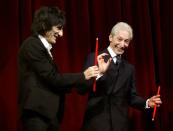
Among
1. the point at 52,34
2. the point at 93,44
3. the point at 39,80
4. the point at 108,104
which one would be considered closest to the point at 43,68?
the point at 39,80

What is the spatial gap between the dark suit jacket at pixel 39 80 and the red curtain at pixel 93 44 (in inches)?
29.5

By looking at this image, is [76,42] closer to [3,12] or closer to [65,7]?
[65,7]

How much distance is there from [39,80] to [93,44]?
3.40 feet

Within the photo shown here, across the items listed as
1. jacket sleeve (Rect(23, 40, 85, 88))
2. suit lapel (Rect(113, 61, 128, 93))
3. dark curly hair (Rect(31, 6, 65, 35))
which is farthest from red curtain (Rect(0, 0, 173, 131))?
jacket sleeve (Rect(23, 40, 85, 88))

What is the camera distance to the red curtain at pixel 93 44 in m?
2.59

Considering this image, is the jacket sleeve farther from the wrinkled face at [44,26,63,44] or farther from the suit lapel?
the suit lapel

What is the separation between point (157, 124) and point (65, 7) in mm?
1102

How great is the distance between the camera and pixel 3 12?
8.52ft

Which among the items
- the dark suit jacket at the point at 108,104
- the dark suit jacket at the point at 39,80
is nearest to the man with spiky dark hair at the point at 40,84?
the dark suit jacket at the point at 39,80

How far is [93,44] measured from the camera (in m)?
2.83

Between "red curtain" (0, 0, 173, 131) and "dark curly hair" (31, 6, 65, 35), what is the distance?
69 centimetres

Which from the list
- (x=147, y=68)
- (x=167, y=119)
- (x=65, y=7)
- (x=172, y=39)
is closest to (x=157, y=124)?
(x=167, y=119)

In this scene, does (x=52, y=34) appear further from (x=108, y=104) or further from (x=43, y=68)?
(x=108, y=104)

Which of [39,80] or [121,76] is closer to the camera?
[39,80]
